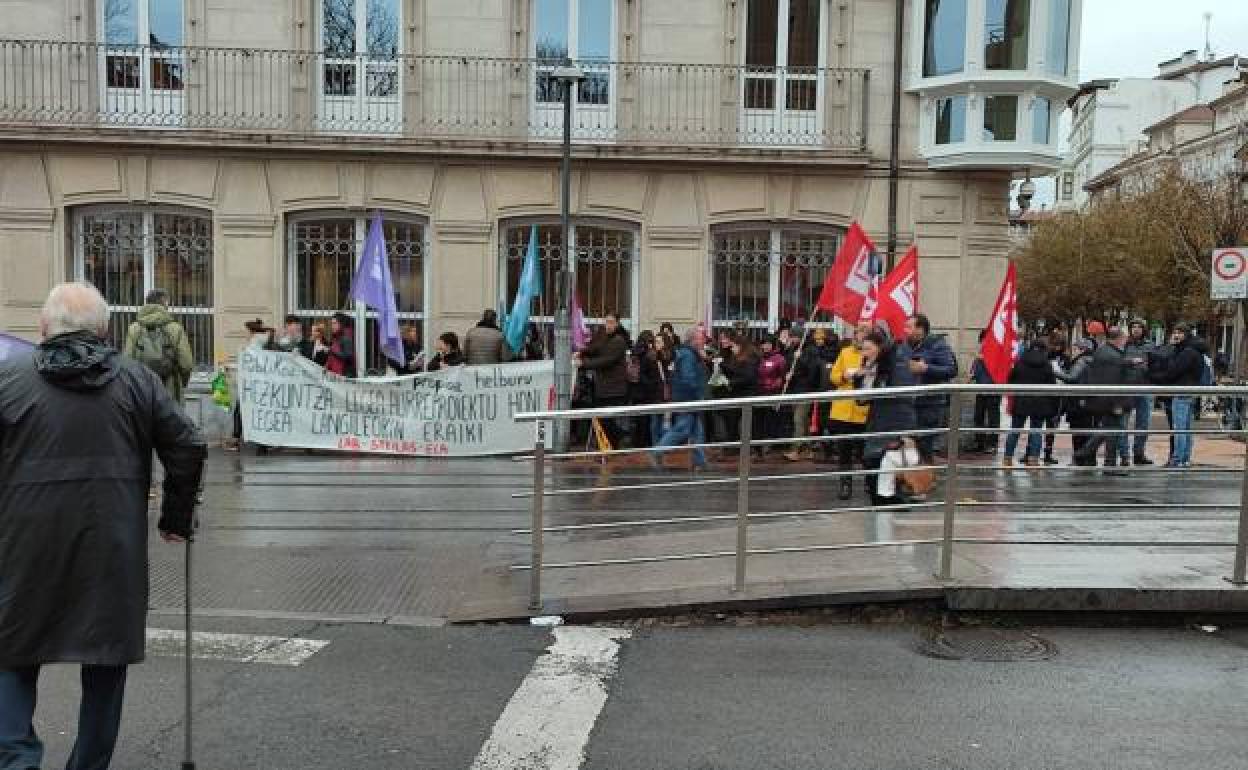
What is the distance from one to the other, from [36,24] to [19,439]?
15022 mm

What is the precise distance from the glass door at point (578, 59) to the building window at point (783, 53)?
217cm

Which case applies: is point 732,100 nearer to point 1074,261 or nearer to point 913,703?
point 913,703

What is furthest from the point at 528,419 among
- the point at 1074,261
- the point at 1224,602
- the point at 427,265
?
the point at 1074,261

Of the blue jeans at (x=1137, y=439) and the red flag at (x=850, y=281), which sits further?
the red flag at (x=850, y=281)

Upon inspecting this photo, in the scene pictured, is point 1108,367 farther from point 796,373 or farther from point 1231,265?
point 1231,265

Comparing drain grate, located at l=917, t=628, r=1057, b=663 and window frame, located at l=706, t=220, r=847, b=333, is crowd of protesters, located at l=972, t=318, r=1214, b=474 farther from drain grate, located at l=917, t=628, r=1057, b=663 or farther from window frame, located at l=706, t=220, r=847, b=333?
drain grate, located at l=917, t=628, r=1057, b=663

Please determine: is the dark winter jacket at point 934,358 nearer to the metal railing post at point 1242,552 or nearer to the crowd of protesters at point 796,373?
the crowd of protesters at point 796,373

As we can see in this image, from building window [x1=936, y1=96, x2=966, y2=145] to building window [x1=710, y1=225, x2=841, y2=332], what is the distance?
2.09m

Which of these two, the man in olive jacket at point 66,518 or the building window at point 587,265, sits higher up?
the building window at point 587,265

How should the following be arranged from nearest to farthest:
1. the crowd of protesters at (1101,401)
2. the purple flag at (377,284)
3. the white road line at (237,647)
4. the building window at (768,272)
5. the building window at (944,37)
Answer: the white road line at (237,647), the crowd of protesters at (1101,401), the purple flag at (377,284), the building window at (944,37), the building window at (768,272)

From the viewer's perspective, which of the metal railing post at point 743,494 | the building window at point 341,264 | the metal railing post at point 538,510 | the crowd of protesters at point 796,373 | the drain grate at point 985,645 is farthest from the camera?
the building window at point 341,264

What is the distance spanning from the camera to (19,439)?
3.46 meters

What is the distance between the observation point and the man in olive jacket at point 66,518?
11.3 ft

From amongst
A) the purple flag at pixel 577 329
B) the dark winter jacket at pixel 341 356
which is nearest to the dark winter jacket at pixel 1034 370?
the purple flag at pixel 577 329
